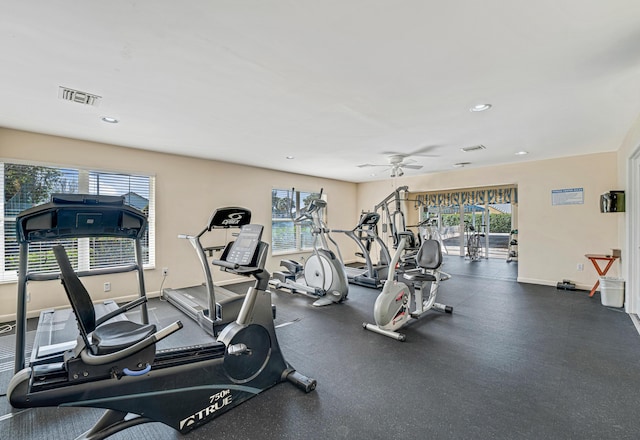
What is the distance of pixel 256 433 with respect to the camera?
5.71 feet

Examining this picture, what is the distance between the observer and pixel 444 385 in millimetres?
2236

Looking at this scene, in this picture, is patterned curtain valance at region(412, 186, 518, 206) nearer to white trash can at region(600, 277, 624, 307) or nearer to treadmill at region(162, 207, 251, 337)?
white trash can at region(600, 277, 624, 307)

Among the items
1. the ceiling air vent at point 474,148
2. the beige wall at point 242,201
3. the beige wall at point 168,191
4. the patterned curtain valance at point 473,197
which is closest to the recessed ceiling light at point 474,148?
the ceiling air vent at point 474,148

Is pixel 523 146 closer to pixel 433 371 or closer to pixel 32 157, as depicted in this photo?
pixel 433 371

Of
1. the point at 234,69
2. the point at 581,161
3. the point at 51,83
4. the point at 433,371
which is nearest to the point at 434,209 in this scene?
the point at 581,161

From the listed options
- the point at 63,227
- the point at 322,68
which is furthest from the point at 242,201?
the point at 322,68

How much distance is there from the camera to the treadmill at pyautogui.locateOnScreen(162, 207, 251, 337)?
2.57 m

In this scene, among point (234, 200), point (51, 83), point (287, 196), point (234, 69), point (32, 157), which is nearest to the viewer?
point (234, 69)

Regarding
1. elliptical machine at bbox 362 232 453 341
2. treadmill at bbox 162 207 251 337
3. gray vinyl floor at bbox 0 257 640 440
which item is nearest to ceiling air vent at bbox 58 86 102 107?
treadmill at bbox 162 207 251 337

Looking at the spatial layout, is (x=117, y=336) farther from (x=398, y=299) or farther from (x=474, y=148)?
(x=474, y=148)

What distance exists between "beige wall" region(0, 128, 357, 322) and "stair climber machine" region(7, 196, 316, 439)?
2.55 meters

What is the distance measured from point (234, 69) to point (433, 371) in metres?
2.96

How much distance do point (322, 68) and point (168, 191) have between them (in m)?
3.76

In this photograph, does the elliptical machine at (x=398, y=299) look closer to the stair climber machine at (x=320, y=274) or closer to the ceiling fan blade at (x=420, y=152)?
the stair climber machine at (x=320, y=274)
